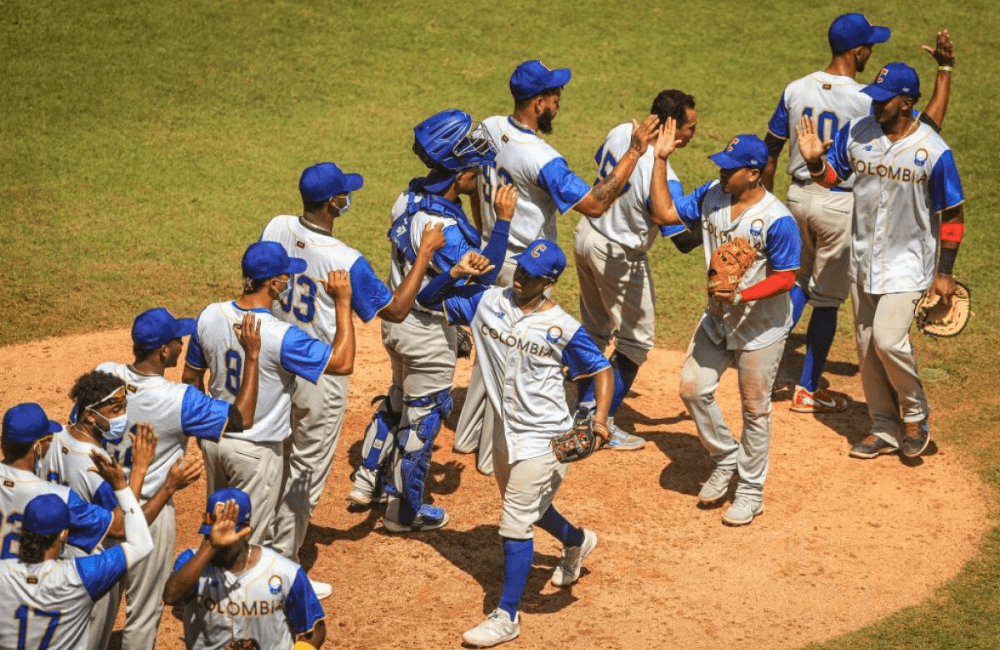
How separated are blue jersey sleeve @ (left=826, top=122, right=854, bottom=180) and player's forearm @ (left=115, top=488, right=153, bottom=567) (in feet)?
16.4

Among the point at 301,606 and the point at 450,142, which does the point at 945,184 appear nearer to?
the point at 450,142

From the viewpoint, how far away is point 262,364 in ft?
19.5

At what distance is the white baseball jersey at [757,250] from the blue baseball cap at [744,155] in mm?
251

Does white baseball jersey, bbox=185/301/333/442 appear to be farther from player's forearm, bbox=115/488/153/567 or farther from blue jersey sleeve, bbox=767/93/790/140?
blue jersey sleeve, bbox=767/93/790/140

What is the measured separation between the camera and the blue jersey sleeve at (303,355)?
5898 mm

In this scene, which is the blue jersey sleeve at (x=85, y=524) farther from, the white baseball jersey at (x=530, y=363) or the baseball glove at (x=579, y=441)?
the baseball glove at (x=579, y=441)

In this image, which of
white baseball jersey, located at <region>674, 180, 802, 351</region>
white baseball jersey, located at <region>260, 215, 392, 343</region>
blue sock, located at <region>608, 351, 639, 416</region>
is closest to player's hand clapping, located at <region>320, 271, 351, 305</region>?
white baseball jersey, located at <region>260, 215, 392, 343</region>

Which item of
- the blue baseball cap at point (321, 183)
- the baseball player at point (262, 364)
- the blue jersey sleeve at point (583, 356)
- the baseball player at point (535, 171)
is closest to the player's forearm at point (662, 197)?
the baseball player at point (535, 171)

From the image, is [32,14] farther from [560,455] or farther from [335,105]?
[560,455]

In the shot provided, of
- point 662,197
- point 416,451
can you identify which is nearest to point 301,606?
point 416,451

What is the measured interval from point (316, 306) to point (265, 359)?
2.56 ft

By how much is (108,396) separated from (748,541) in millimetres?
3906

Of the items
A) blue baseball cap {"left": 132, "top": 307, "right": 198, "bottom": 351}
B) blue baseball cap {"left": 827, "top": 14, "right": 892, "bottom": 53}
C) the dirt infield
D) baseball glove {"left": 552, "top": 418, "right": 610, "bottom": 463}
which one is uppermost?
blue baseball cap {"left": 827, "top": 14, "right": 892, "bottom": 53}

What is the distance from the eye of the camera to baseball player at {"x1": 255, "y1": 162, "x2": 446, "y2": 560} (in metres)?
6.58
